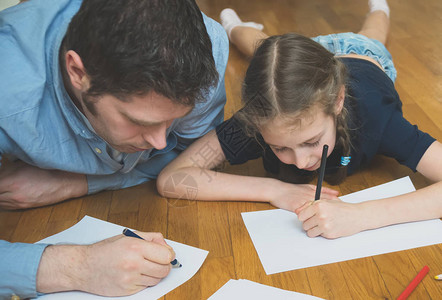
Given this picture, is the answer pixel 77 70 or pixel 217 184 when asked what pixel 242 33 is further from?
pixel 77 70

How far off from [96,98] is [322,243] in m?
0.56

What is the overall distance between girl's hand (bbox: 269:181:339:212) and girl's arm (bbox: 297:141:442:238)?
8cm

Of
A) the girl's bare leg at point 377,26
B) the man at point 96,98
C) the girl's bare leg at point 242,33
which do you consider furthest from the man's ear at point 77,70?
the girl's bare leg at point 377,26

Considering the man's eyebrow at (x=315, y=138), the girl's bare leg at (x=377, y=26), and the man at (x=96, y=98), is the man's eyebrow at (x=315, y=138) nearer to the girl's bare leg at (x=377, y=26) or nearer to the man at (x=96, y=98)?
the man at (x=96, y=98)

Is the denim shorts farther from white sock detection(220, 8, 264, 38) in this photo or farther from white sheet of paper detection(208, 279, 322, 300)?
white sheet of paper detection(208, 279, 322, 300)

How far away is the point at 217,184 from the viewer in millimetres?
1195

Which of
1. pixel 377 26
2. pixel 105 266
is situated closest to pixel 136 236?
pixel 105 266

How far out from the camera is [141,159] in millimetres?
1270

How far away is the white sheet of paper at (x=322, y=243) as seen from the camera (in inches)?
38.3

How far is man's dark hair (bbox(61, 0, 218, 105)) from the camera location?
30.0 inches

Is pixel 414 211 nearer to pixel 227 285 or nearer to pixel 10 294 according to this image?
pixel 227 285

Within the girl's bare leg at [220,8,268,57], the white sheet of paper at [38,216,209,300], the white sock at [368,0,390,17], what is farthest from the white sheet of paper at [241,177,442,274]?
the white sock at [368,0,390,17]

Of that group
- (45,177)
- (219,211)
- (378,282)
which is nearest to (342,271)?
(378,282)

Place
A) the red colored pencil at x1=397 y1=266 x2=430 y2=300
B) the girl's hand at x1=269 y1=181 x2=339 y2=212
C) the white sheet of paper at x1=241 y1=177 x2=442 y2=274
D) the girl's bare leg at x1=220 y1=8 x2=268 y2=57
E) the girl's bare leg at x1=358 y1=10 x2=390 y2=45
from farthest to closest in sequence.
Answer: the girl's bare leg at x1=220 y1=8 x2=268 y2=57 → the girl's bare leg at x1=358 y1=10 x2=390 y2=45 → the girl's hand at x1=269 y1=181 x2=339 y2=212 → the white sheet of paper at x1=241 y1=177 x2=442 y2=274 → the red colored pencil at x1=397 y1=266 x2=430 y2=300
